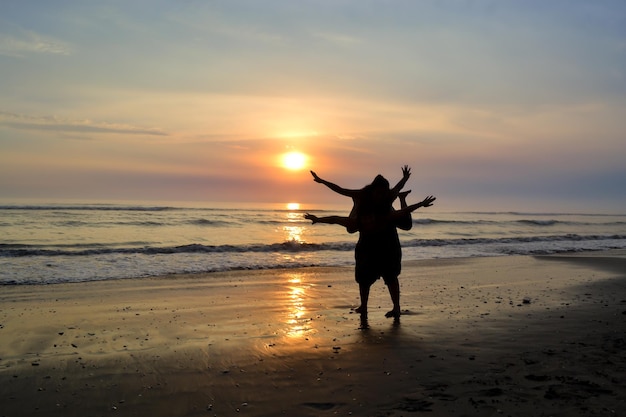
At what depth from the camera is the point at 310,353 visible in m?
6.06

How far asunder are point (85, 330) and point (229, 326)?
1992 mm

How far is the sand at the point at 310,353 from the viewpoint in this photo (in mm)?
4520

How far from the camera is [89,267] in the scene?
15484 millimetres

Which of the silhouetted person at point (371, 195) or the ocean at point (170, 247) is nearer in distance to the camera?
the silhouetted person at point (371, 195)

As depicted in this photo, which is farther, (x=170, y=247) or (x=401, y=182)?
(x=170, y=247)

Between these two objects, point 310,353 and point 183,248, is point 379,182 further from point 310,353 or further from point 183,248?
point 183,248

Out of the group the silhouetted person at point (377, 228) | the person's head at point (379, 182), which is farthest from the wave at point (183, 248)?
the person's head at point (379, 182)

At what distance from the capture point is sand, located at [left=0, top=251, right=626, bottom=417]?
14.8 ft

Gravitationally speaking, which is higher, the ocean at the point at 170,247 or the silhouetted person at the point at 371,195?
the silhouetted person at the point at 371,195

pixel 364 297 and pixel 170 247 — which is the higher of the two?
pixel 364 297

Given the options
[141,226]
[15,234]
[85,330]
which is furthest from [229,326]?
[141,226]

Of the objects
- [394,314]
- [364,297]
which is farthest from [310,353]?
[394,314]

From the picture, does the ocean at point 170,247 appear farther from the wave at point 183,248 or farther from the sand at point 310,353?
the sand at point 310,353

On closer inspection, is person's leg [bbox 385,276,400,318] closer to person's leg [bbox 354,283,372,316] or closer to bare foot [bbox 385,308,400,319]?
bare foot [bbox 385,308,400,319]
